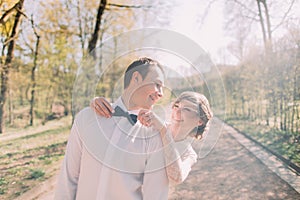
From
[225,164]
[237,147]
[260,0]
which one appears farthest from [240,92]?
[225,164]

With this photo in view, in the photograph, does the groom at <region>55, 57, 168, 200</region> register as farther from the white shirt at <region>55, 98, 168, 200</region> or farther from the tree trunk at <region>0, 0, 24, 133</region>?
the tree trunk at <region>0, 0, 24, 133</region>

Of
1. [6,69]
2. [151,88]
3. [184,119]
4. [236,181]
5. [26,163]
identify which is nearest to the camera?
[151,88]

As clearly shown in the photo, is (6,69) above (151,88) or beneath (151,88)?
above

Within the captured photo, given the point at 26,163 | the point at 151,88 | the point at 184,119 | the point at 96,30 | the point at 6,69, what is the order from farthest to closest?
the point at 96,30 → the point at 6,69 → the point at 26,163 → the point at 184,119 → the point at 151,88

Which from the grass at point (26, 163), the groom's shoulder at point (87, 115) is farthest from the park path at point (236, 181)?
the groom's shoulder at point (87, 115)

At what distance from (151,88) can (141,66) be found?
0.30ft

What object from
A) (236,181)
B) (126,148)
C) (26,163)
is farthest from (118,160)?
(26,163)

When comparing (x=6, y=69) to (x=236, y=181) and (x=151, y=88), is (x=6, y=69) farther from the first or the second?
(x=151, y=88)

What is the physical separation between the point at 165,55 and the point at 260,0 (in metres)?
9.36

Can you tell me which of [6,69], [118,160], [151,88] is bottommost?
[118,160]

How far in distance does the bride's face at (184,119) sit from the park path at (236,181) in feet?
8.26

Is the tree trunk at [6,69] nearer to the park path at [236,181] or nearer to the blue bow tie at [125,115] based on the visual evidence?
the park path at [236,181]

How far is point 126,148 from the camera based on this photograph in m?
1.03

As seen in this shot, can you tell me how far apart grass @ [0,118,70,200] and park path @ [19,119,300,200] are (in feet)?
0.83
